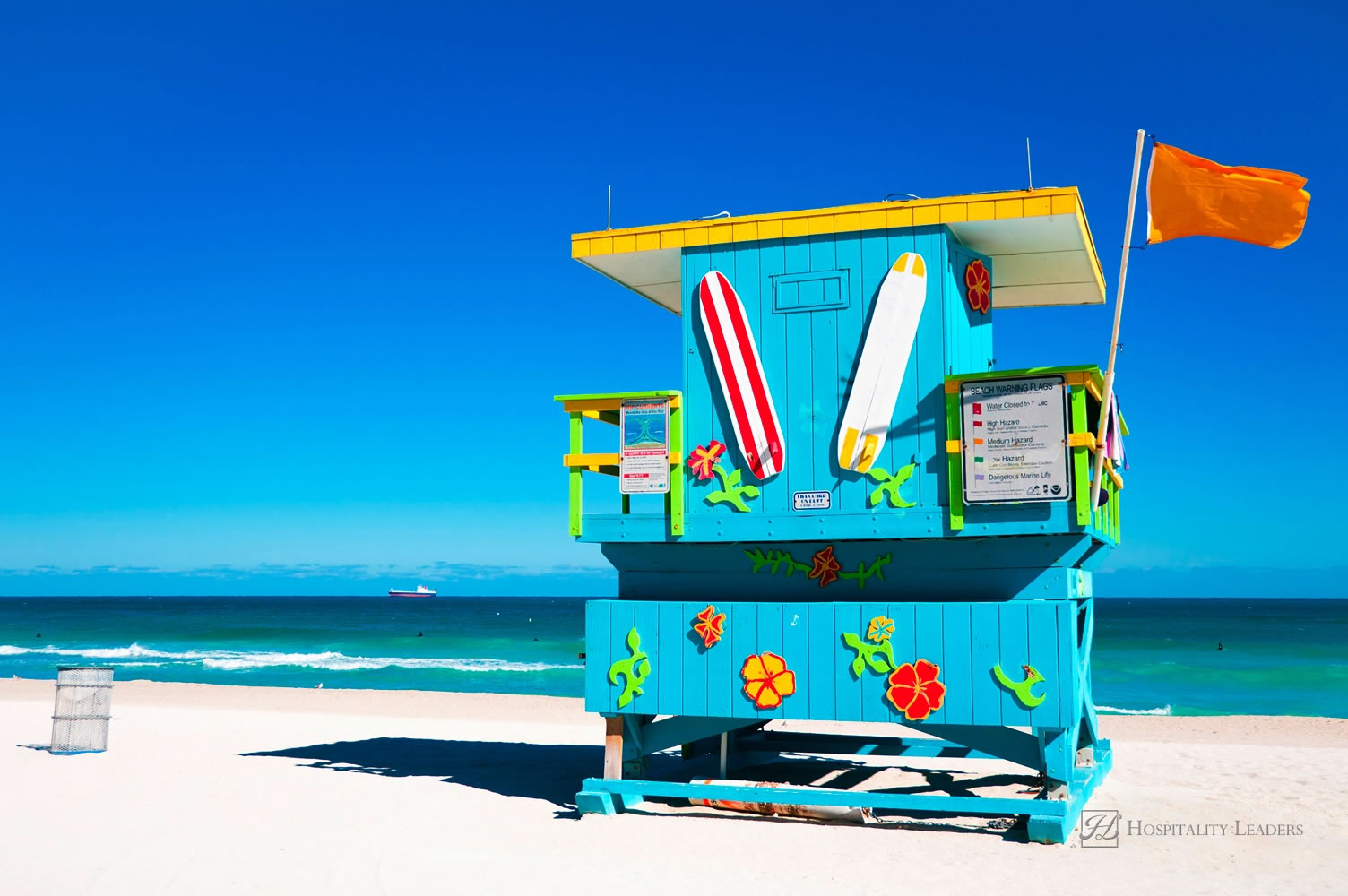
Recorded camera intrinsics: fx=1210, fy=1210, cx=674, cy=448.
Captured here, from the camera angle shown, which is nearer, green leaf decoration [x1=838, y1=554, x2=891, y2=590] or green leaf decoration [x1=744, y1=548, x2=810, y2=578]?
green leaf decoration [x1=838, y1=554, x2=891, y2=590]

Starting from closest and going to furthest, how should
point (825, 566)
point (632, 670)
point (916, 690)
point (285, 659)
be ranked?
point (916, 690) < point (825, 566) < point (632, 670) < point (285, 659)

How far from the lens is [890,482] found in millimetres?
9734

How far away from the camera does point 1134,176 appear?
8.91 meters

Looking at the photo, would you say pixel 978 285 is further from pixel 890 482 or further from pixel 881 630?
pixel 881 630

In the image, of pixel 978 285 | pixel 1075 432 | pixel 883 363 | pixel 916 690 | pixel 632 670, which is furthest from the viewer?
pixel 978 285

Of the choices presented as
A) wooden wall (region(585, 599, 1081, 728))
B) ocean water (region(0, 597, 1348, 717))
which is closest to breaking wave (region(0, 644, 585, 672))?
ocean water (region(0, 597, 1348, 717))

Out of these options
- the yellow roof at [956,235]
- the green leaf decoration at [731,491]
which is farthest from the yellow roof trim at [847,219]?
the green leaf decoration at [731,491]

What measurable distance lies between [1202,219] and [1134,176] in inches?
22.9

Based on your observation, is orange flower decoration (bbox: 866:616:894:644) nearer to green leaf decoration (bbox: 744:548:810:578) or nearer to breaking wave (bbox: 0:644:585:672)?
green leaf decoration (bbox: 744:548:810:578)

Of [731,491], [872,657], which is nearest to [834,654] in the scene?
[872,657]

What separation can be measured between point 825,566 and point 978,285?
2809 millimetres

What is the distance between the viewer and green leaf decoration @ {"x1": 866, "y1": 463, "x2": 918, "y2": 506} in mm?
9688

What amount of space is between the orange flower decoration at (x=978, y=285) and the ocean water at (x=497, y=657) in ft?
70.8

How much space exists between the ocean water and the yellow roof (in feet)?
68.9
